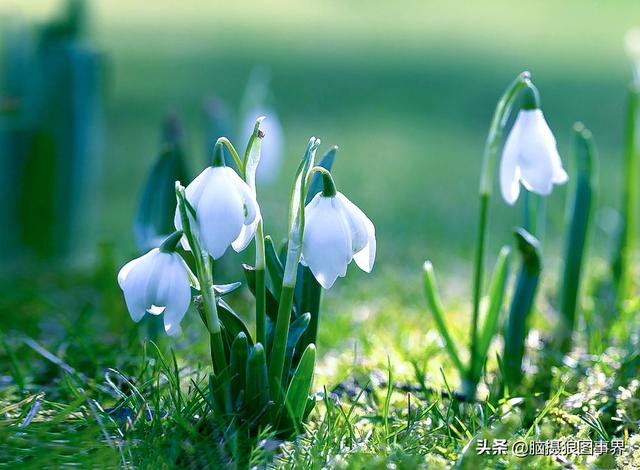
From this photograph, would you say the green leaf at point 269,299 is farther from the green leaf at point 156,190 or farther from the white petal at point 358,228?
the green leaf at point 156,190

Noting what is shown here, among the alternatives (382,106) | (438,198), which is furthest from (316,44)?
(438,198)

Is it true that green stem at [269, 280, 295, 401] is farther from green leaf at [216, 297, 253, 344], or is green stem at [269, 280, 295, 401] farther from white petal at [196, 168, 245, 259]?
white petal at [196, 168, 245, 259]

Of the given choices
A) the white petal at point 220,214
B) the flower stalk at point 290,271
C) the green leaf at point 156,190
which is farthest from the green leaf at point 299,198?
the green leaf at point 156,190

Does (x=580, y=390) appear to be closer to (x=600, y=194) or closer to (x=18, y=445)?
(x=18, y=445)

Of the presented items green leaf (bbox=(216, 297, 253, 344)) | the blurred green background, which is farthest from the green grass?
green leaf (bbox=(216, 297, 253, 344))

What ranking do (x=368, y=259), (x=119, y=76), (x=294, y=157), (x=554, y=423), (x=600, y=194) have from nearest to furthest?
(x=368, y=259) < (x=554, y=423) < (x=600, y=194) < (x=294, y=157) < (x=119, y=76)
